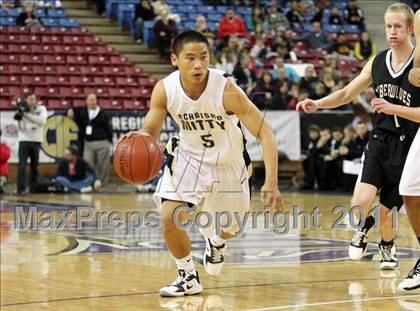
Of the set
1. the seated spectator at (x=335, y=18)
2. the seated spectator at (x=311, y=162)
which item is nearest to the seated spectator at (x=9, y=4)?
the seated spectator at (x=311, y=162)

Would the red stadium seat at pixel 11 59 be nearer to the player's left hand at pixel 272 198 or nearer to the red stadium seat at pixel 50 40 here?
the red stadium seat at pixel 50 40

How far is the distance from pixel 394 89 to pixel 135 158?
2182 millimetres

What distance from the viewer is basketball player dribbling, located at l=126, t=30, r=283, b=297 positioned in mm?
6617

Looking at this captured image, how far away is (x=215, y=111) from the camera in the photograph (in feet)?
22.1

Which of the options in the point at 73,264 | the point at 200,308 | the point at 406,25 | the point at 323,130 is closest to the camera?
the point at 200,308

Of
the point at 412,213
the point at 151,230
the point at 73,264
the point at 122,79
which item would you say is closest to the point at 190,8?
the point at 122,79

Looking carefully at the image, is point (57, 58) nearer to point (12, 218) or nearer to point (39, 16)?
point (39, 16)

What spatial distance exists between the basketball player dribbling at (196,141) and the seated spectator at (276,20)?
17481 mm

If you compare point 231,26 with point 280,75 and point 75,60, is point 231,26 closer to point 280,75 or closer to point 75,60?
point 280,75

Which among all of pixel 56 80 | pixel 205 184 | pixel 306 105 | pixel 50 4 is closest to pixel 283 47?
pixel 56 80

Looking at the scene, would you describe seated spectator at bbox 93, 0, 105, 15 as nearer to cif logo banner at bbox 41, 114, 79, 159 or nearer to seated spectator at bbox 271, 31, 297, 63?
seated spectator at bbox 271, 31, 297, 63

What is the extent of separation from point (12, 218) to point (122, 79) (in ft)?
29.1

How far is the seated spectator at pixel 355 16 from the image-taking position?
26.0 m

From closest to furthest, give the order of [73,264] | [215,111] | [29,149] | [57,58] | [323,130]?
[215,111] < [73,264] < [29,149] < [323,130] < [57,58]
